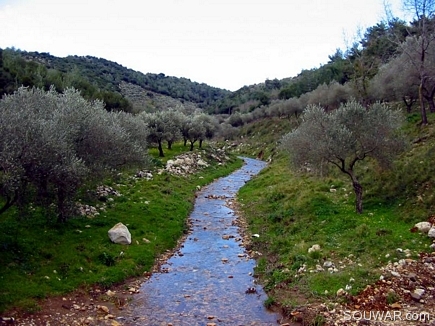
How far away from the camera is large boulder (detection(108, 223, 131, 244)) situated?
23736 mm

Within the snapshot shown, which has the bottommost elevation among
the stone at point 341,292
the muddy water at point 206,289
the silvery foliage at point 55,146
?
the muddy water at point 206,289

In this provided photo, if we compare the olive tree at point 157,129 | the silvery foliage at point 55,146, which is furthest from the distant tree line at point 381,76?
the olive tree at point 157,129

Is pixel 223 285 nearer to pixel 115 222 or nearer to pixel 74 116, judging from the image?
pixel 115 222

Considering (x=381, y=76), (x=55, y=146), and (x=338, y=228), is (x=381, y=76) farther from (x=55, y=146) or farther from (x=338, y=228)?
(x=55, y=146)

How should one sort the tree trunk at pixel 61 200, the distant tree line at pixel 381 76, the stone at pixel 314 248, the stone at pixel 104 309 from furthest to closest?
1. the distant tree line at pixel 381 76
2. the stone at pixel 314 248
3. the tree trunk at pixel 61 200
4. the stone at pixel 104 309

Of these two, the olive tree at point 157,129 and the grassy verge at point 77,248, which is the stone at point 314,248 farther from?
the olive tree at point 157,129

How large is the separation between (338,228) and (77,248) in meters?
16.1

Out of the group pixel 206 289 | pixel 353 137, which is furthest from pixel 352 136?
pixel 206 289

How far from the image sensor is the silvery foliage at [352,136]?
2511 centimetres

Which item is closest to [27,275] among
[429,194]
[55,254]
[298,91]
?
[55,254]

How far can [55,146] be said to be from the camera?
17562 mm

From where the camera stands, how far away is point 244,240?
27766 millimetres

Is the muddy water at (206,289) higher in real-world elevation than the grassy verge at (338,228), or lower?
lower

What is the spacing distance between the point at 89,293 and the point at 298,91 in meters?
122
